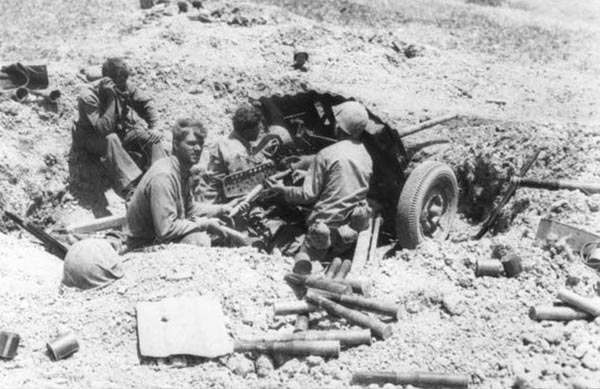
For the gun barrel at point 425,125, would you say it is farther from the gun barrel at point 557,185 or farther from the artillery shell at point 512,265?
the artillery shell at point 512,265

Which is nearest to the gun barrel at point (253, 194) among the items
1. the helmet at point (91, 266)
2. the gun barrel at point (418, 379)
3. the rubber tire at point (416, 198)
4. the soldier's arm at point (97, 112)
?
the rubber tire at point (416, 198)

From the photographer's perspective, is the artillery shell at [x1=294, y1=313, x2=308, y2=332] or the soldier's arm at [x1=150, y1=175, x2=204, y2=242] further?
the soldier's arm at [x1=150, y1=175, x2=204, y2=242]

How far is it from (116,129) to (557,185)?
209 inches

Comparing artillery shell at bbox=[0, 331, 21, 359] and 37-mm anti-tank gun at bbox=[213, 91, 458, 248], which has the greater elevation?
37-mm anti-tank gun at bbox=[213, 91, 458, 248]

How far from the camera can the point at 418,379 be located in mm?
5016

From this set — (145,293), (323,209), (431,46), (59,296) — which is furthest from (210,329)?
(431,46)

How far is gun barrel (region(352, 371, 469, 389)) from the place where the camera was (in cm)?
500

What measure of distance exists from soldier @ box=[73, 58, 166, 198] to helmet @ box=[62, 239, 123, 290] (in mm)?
2766

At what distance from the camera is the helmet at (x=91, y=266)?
6.01 metres

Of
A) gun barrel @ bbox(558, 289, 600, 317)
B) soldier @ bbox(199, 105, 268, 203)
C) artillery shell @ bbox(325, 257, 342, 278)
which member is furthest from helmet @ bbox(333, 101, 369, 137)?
gun barrel @ bbox(558, 289, 600, 317)

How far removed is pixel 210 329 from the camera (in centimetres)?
547

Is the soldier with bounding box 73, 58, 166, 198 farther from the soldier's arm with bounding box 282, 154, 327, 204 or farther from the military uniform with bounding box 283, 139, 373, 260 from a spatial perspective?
the military uniform with bounding box 283, 139, 373, 260

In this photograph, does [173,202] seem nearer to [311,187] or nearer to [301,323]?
[311,187]

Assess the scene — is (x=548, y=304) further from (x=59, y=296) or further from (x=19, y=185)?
(x=19, y=185)
